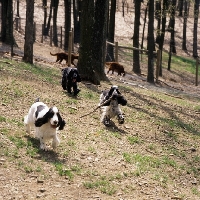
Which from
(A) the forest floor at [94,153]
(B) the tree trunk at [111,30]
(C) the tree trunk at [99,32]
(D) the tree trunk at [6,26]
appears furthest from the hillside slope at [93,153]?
(D) the tree trunk at [6,26]

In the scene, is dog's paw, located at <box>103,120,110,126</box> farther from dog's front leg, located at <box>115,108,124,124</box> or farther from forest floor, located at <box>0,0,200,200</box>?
dog's front leg, located at <box>115,108,124,124</box>

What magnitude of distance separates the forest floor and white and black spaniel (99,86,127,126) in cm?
28

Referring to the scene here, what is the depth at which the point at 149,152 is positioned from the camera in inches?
430

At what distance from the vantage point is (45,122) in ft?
28.6

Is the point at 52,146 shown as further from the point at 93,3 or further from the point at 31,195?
the point at 93,3

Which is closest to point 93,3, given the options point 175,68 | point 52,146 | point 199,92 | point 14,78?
point 14,78

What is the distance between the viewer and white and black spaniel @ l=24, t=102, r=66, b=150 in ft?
28.3

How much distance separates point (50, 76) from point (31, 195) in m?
9.44

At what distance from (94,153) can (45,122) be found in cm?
158

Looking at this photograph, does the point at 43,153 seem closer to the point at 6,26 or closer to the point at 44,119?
the point at 44,119

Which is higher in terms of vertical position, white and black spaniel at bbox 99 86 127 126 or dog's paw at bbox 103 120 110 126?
white and black spaniel at bbox 99 86 127 126

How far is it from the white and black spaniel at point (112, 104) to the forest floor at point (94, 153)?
0.28 meters

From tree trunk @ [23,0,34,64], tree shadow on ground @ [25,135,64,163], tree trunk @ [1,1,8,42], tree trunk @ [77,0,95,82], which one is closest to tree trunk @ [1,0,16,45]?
tree trunk @ [1,1,8,42]

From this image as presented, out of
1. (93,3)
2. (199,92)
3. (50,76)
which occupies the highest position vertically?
(93,3)
